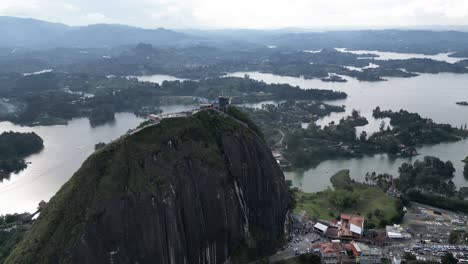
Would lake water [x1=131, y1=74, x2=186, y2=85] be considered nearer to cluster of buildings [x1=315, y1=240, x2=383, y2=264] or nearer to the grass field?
the grass field

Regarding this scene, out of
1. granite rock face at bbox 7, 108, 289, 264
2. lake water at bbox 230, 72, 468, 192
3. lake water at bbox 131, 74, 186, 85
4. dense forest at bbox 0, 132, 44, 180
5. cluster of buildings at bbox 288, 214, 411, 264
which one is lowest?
lake water at bbox 131, 74, 186, 85

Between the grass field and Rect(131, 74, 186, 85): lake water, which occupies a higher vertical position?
the grass field

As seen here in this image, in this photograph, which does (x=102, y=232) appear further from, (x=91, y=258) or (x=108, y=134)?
(x=108, y=134)

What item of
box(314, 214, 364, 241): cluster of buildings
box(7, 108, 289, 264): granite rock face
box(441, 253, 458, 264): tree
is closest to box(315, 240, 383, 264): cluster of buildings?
box(314, 214, 364, 241): cluster of buildings

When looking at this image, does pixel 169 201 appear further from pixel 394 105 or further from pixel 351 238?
pixel 394 105

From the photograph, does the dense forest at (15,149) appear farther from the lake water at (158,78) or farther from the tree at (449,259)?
the lake water at (158,78)

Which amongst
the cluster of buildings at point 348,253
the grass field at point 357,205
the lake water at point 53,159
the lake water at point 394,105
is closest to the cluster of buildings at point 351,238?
the cluster of buildings at point 348,253
